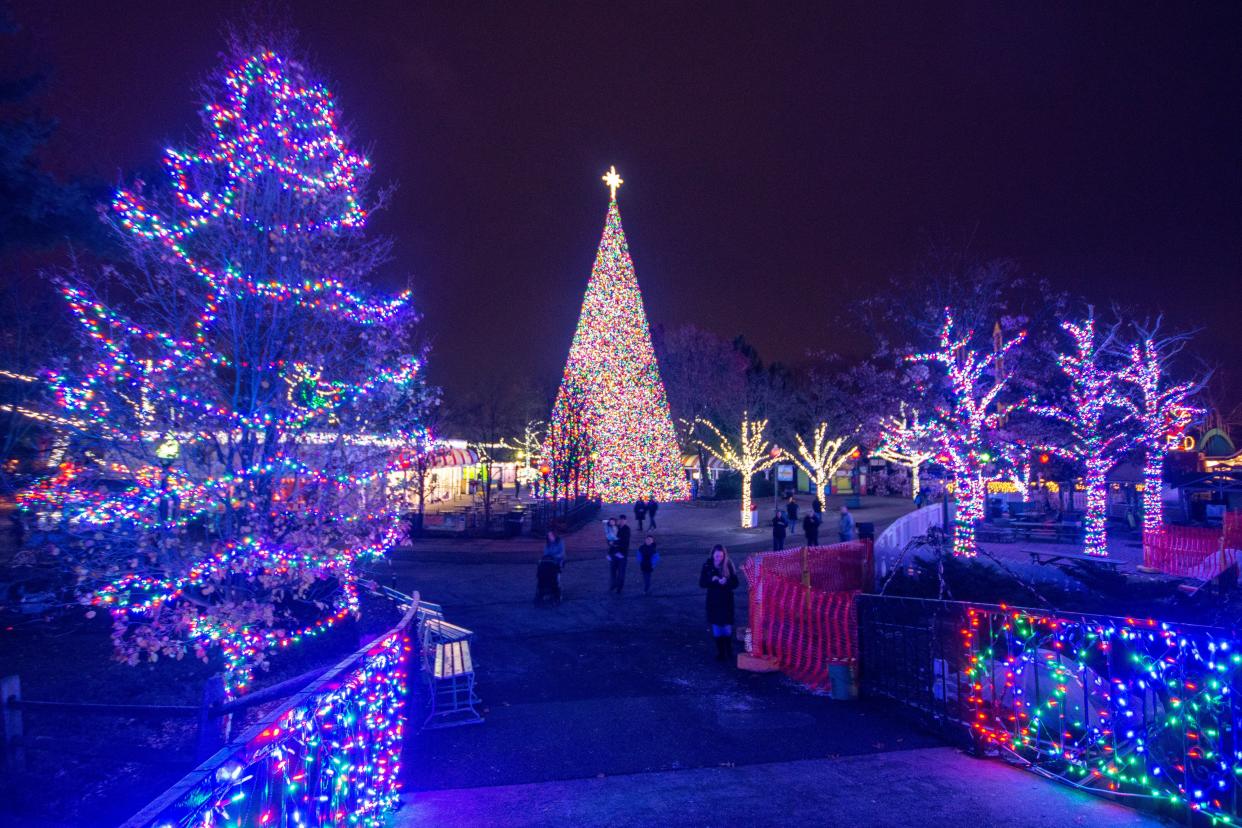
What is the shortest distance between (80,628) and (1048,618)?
570 inches

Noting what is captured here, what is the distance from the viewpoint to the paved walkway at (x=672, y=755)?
16.4 ft

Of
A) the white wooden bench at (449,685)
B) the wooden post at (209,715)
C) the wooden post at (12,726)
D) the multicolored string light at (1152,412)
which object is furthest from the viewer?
the multicolored string light at (1152,412)

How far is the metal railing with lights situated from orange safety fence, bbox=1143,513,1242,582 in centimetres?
1346

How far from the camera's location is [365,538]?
8.19 meters

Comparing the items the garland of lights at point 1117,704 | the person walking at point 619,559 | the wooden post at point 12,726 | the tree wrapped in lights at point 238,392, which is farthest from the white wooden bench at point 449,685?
the person walking at point 619,559

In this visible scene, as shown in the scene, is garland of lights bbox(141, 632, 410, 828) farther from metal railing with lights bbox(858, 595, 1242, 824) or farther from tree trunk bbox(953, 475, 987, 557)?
tree trunk bbox(953, 475, 987, 557)

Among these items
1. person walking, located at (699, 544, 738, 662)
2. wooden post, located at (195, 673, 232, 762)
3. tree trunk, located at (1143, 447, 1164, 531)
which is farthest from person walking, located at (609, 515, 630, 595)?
tree trunk, located at (1143, 447, 1164, 531)

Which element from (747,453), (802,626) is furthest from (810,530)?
(747,453)

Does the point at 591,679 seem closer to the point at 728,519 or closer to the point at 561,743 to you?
the point at 561,743

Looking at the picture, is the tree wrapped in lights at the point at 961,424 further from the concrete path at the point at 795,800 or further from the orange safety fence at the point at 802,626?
the concrete path at the point at 795,800

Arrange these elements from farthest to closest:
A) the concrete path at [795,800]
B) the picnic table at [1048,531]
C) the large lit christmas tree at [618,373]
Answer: the large lit christmas tree at [618,373]
the picnic table at [1048,531]
the concrete path at [795,800]

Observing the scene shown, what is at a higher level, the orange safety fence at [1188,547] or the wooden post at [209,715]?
the wooden post at [209,715]

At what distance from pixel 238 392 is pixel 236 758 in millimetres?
5737

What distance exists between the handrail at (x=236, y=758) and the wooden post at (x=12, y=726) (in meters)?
3.64
